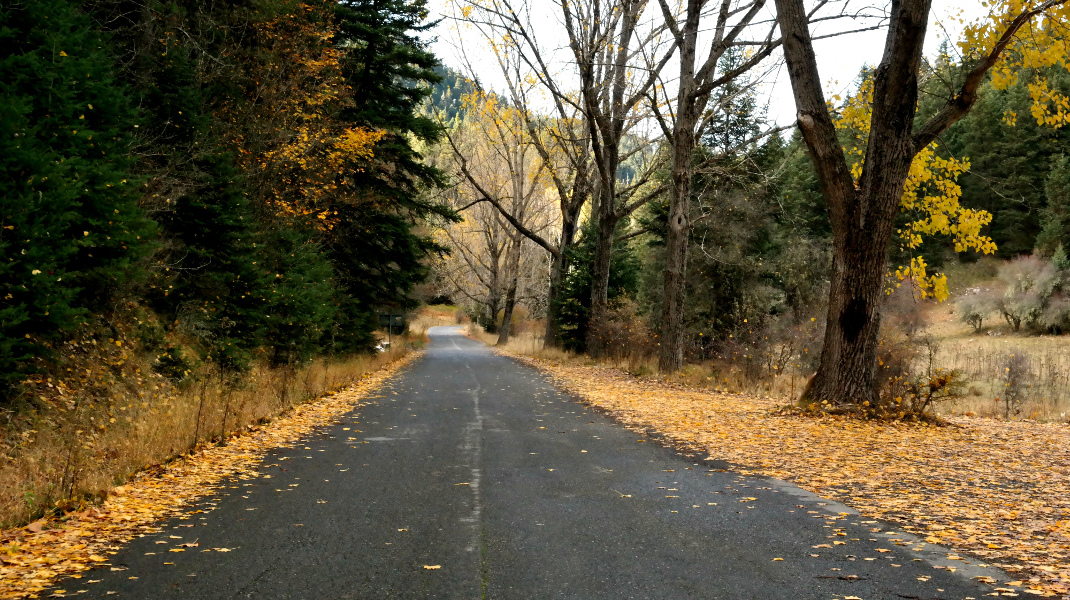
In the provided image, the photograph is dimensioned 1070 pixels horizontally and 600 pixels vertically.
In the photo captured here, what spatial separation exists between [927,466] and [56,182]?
397 inches

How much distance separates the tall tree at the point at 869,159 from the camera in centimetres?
1102

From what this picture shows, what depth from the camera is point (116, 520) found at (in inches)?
224

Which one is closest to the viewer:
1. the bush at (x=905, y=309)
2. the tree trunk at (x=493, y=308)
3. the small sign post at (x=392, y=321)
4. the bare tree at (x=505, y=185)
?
the bush at (x=905, y=309)

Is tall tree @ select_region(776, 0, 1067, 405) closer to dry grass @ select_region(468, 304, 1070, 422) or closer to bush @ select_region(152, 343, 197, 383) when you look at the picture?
dry grass @ select_region(468, 304, 1070, 422)

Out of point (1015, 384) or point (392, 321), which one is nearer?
point (1015, 384)

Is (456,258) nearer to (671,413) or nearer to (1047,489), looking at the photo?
(671,413)

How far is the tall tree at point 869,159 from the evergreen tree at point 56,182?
10.4 m

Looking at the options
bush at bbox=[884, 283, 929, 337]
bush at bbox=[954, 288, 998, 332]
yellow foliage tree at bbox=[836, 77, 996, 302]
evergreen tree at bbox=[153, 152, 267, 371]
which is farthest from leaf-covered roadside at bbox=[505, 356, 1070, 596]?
bush at bbox=[954, 288, 998, 332]

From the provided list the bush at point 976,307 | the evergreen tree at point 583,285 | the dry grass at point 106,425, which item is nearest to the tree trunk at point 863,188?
the dry grass at point 106,425

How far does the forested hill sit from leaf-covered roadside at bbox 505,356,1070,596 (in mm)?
7860

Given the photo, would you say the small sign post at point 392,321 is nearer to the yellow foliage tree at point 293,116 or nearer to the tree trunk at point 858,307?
the yellow foliage tree at point 293,116

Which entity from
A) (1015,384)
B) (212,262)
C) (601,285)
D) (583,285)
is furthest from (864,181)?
(583,285)

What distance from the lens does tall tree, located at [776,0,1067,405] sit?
11.0 m

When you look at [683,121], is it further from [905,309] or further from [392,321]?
[392,321]
